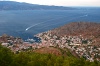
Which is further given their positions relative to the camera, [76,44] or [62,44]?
[62,44]

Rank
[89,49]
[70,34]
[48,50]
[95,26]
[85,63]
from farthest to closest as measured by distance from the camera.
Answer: [95,26]
[70,34]
[89,49]
[48,50]
[85,63]

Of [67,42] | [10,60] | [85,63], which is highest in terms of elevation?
[10,60]

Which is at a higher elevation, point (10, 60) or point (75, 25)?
point (10, 60)

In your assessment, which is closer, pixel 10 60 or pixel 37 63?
pixel 10 60

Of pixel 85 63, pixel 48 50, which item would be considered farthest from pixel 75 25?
pixel 85 63

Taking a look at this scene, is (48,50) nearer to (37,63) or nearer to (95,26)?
(37,63)

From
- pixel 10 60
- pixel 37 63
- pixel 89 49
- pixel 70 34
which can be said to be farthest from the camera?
pixel 70 34

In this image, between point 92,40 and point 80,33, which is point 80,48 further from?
point 80,33

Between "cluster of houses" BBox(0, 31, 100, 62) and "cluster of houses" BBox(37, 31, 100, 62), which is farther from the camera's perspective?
"cluster of houses" BBox(0, 31, 100, 62)

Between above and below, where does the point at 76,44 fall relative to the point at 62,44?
above

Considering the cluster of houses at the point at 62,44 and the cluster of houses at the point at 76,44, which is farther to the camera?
the cluster of houses at the point at 62,44

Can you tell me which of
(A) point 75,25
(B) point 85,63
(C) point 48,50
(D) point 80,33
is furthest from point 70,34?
(B) point 85,63
